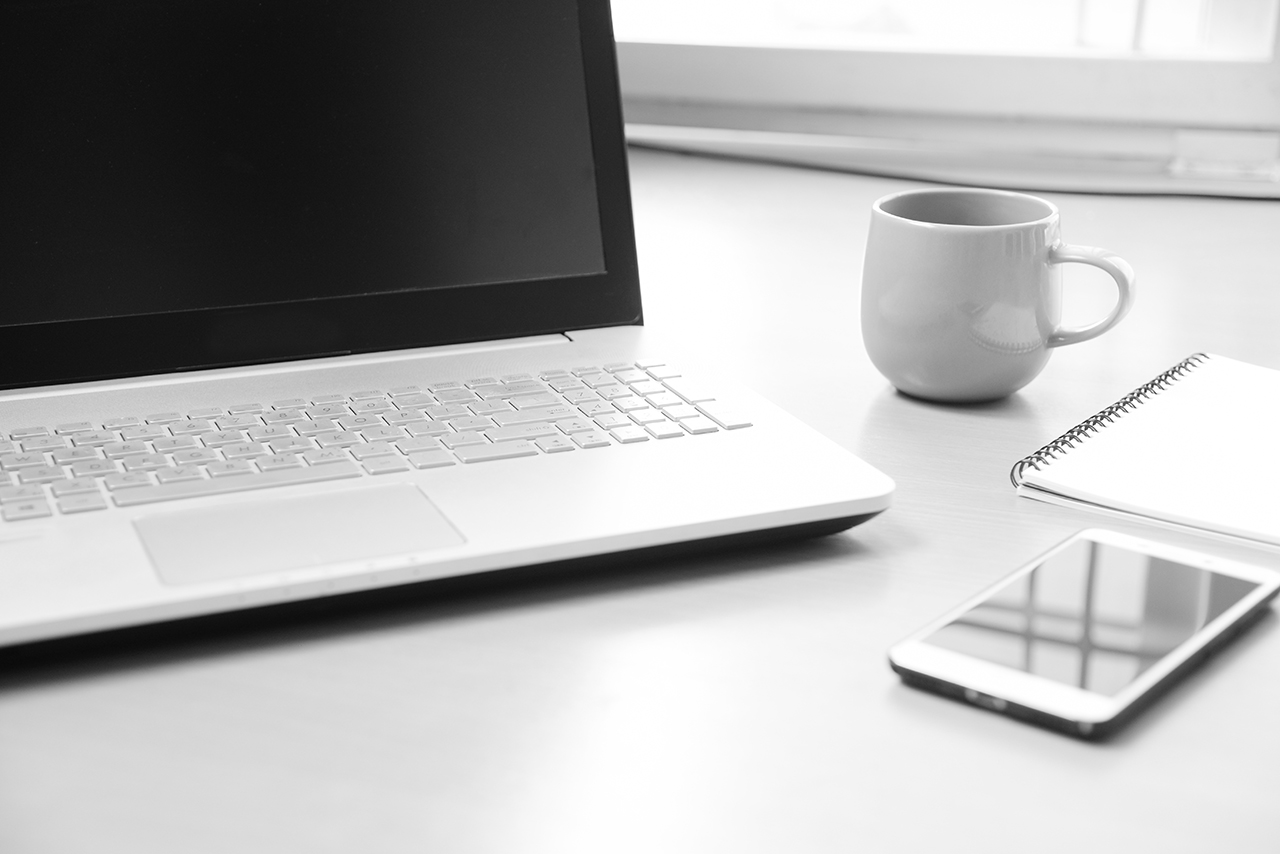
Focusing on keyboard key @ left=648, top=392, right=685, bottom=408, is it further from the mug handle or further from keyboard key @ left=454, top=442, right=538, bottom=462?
the mug handle

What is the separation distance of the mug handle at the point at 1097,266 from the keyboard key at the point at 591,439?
10.4 inches

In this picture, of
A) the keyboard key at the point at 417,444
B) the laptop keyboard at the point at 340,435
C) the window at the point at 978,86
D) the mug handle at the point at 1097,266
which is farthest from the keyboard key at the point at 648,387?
the window at the point at 978,86

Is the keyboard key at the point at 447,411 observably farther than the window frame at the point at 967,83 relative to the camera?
No

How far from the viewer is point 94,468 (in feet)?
1.73

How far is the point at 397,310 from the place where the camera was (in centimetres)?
69

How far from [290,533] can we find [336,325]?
8.8 inches

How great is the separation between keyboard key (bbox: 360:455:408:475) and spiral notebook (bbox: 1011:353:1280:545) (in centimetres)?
28

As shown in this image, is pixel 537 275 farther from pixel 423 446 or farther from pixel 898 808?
pixel 898 808

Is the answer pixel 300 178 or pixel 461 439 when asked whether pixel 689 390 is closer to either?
pixel 461 439

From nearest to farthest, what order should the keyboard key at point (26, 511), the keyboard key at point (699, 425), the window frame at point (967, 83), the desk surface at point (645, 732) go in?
the desk surface at point (645, 732) < the keyboard key at point (26, 511) < the keyboard key at point (699, 425) < the window frame at point (967, 83)

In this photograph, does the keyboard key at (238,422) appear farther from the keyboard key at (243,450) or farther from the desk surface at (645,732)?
the desk surface at (645,732)

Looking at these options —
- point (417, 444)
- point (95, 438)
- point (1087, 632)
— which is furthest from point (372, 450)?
point (1087, 632)

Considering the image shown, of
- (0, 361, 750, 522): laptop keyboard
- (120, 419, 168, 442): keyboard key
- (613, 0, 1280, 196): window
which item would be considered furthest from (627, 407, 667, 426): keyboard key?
(613, 0, 1280, 196): window

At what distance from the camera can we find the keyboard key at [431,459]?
54 cm
